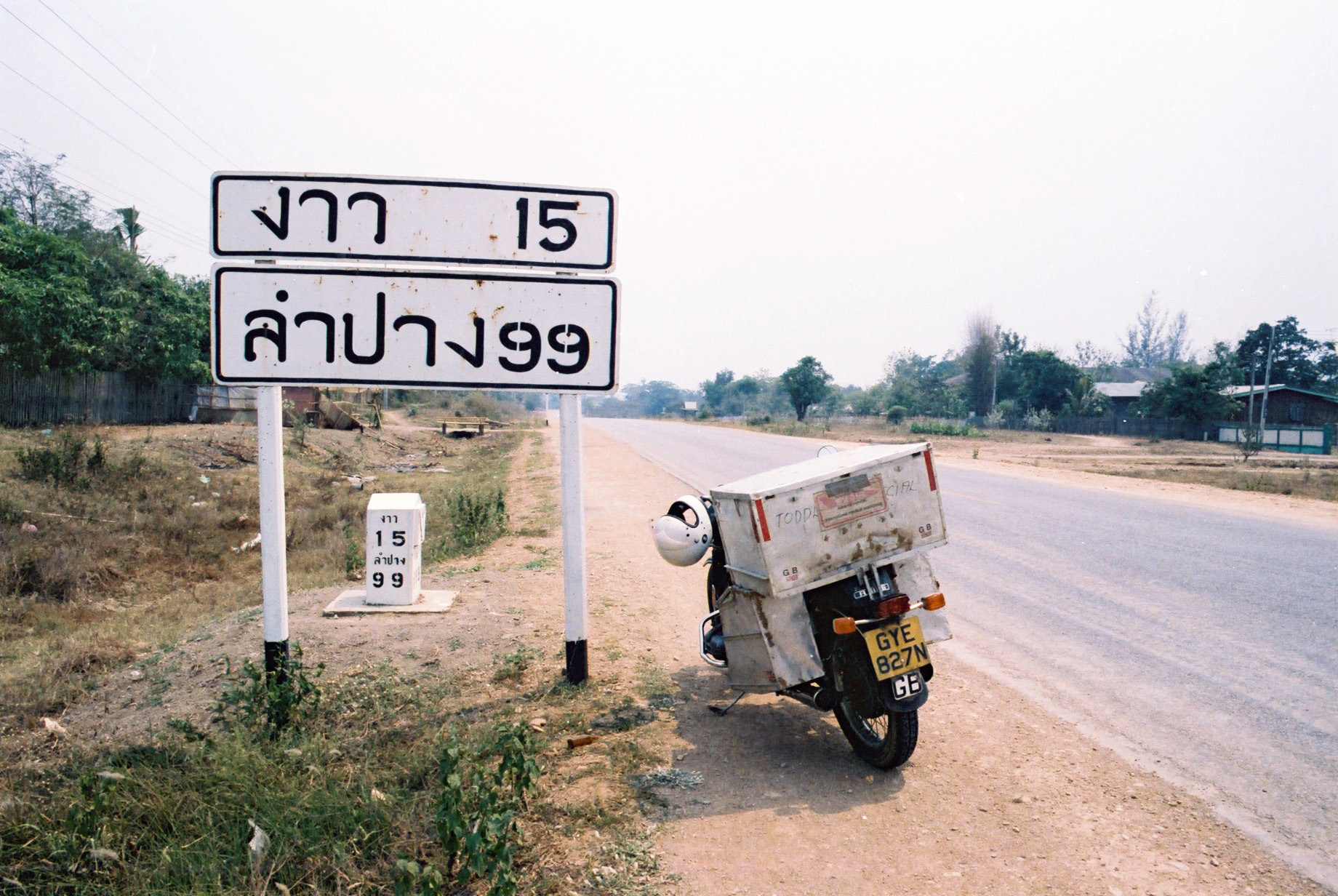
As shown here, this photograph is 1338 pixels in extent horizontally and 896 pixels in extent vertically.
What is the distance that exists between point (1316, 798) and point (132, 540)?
12395 millimetres

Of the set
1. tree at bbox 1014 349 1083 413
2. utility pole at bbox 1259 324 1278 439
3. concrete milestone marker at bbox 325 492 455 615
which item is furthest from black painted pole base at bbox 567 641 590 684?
tree at bbox 1014 349 1083 413

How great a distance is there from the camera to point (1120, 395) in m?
58.2

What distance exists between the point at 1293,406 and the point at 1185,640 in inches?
1998

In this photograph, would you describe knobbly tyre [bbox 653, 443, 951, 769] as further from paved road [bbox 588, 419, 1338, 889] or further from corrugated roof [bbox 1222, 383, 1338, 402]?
corrugated roof [bbox 1222, 383, 1338, 402]

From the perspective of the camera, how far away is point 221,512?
42.6 feet

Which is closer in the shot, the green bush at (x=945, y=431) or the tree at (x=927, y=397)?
the green bush at (x=945, y=431)

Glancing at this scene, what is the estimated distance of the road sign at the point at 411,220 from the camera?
410cm

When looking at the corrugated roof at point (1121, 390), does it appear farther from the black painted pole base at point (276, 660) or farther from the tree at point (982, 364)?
the black painted pole base at point (276, 660)

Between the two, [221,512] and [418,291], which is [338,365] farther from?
[221,512]

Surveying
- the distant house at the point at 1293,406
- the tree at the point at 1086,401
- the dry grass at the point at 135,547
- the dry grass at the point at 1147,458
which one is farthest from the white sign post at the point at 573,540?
the tree at the point at 1086,401

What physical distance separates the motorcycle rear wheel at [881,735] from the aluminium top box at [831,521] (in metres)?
0.65

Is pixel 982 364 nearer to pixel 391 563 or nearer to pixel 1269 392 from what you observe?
pixel 1269 392

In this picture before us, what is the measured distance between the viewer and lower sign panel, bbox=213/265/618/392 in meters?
4.10

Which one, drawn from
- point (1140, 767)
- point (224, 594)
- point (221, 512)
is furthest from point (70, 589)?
point (1140, 767)
